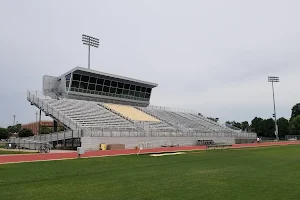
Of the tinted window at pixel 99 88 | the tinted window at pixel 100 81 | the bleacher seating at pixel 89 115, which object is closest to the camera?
the bleacher seating at pixel 89 115

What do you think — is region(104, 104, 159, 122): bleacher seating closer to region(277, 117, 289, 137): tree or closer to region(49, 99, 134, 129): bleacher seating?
region(49, 99, 134, 129): bleacher seating

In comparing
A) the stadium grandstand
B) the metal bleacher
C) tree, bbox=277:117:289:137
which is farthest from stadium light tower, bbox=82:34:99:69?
tree, bbox=277:117:289:137

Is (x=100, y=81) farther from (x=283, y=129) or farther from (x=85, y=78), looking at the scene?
(x=283, y=129)

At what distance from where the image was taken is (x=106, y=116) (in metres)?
46.9

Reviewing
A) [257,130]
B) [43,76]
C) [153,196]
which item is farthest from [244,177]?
[257,130]

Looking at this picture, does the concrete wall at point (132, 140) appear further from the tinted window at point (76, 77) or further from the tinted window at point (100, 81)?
the tinted window at point (76, 77)

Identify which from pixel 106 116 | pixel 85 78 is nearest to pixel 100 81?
pixel 85 78

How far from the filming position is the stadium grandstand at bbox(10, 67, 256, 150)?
38906 mm

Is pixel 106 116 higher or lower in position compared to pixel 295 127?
higher

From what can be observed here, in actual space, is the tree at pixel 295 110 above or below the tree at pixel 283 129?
above

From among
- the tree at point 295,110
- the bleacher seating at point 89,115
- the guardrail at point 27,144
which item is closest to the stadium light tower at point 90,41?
the bleacher seating at point 89,115

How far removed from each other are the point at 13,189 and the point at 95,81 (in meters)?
46.1

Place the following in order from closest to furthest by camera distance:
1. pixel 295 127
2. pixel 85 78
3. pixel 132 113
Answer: pixel 85 78 < pixel 132 113 < pixel 295 127

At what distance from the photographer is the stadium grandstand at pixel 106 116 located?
38.9 m
